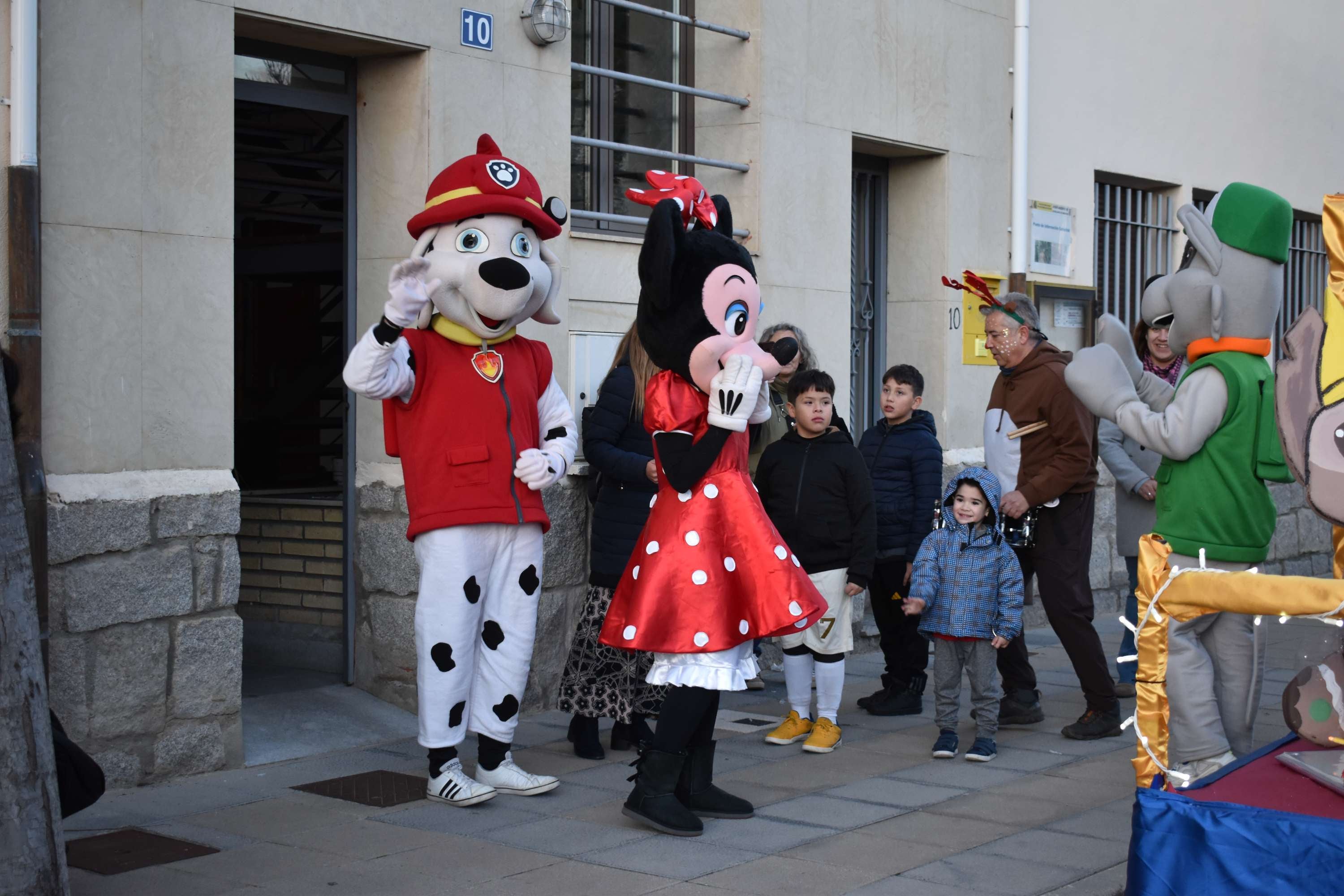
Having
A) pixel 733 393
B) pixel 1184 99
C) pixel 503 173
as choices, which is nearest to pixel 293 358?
pixel 503 173

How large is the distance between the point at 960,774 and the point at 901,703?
1.16 meters

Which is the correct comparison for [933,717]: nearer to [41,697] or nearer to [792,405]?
[792,405]

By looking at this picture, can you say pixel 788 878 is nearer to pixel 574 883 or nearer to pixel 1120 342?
pixel 574 883

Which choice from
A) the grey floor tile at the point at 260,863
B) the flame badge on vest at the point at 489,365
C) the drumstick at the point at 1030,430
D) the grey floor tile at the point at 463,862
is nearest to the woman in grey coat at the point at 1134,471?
the drumstick at the point at 1030,430

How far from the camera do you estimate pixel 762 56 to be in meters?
8.24

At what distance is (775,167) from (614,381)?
8.46 ft

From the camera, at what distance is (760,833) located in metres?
4.98

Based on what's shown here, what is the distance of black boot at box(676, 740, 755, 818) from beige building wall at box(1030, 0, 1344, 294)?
617 centimetres

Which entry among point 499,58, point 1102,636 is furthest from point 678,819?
point 1102,636

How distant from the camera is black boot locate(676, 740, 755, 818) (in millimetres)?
5160

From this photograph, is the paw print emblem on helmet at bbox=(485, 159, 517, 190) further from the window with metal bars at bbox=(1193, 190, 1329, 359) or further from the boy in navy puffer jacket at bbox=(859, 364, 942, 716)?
the window with metal bars at bbox=(1193, 190, 1329, 359)

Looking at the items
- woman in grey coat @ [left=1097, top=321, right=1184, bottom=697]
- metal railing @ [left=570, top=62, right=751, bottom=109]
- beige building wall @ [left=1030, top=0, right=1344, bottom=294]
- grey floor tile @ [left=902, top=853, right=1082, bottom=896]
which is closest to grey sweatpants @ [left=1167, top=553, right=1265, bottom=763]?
grey floor tile @ [left=902, top=853, right=1082, bottom=896]

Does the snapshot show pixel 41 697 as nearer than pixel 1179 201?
Yes

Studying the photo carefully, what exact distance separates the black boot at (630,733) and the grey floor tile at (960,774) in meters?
1.03
